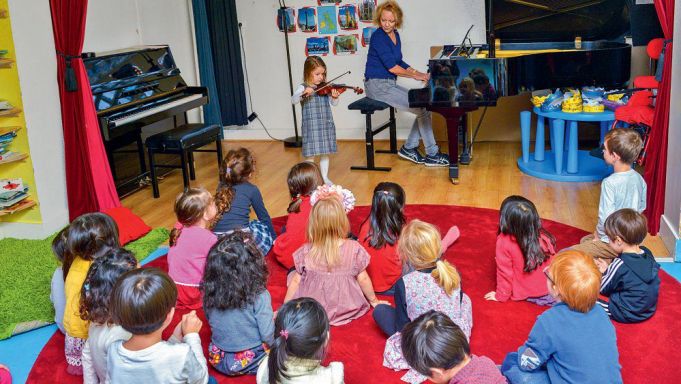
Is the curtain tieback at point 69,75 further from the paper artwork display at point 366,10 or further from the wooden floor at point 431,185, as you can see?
the paper artwork display at point 366,10

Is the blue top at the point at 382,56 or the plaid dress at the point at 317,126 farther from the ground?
the blue top at the point at 382,56

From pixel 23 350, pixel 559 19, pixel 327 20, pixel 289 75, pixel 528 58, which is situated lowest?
pixel 23 350

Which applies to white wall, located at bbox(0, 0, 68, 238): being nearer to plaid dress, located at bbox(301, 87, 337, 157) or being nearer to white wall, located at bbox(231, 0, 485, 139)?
plaid dress, located at bbox(301, 87, 337, 157)

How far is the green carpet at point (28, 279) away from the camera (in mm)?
3818

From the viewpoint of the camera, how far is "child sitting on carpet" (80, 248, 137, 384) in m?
2.83

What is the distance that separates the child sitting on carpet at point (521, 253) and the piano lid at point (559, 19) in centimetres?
295

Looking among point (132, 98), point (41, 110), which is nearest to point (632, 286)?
point (41, 110)

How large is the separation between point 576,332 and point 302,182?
193cm

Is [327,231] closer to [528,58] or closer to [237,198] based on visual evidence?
[237,198]

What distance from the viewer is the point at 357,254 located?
337 cm

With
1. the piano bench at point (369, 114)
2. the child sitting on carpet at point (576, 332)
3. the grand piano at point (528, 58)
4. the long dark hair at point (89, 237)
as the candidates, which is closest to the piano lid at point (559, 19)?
the grand piano at point (528, 58)

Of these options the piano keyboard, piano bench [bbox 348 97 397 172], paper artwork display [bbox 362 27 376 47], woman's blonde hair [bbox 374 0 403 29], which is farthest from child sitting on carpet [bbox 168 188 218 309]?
paper artwork display [bbox 362 27 376 47]

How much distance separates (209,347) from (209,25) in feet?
16.1

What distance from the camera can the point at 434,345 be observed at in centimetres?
232
